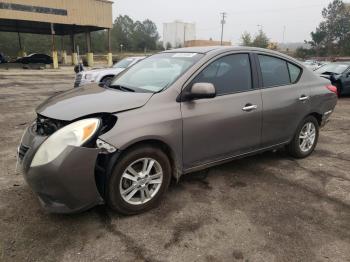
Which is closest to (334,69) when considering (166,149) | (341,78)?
(341,78)

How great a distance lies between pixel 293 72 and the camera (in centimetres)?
468

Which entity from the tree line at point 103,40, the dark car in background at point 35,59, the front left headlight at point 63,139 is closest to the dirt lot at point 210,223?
the front left headlight at point 63,139

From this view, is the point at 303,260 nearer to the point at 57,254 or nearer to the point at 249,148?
the point at 249,148

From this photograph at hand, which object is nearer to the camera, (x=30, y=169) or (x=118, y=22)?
(x=30, y=169)

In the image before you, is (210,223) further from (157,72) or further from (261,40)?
(261,40)

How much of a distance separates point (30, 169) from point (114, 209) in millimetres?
858

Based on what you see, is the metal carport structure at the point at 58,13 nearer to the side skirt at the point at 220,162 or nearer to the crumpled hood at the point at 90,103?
the crumpled hood at the point at 90,103

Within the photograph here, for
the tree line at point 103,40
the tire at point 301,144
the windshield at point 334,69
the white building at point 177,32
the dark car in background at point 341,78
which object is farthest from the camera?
the white building at point 177,32

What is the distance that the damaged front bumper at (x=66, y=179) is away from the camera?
8.95 ft

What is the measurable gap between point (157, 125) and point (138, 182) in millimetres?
596

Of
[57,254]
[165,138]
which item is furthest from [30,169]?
[165,138]

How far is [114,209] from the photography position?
3129mm

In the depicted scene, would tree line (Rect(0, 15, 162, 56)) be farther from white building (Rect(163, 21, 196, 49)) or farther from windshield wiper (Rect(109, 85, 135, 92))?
windshield wiper (Rect(109, 85, 135, 92))

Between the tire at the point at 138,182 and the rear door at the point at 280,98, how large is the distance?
1.61 m
